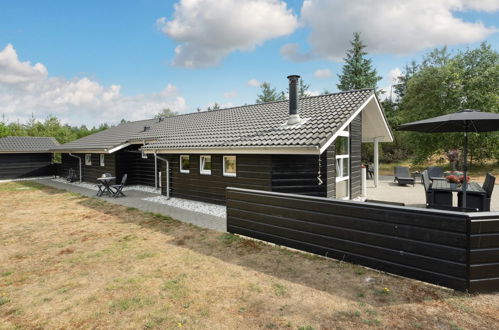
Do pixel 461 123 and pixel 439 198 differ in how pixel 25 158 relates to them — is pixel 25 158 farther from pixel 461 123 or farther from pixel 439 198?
pixel 461 123

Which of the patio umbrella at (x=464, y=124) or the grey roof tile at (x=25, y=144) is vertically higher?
the grey roof tile at (x=25, y=144)

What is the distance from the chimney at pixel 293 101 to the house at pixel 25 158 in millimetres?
21673

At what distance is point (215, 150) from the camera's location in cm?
954

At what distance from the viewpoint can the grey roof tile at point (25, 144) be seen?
21.2 m

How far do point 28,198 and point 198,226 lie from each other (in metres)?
10.6

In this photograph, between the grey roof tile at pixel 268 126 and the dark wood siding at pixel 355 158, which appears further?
the dark wood siding at pixel 355 158

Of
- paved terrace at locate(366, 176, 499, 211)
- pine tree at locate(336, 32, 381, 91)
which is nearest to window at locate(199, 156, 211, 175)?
paved terrace at locate(366, 176, 499, 211)

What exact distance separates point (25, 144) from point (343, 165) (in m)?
25.3

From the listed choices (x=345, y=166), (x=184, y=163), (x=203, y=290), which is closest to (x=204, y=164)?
(x=184, y=163)

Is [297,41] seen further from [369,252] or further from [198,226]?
[369,252]

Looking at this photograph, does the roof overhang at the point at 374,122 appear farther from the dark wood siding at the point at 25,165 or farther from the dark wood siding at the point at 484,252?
the dark wood siding at the point at 25,165

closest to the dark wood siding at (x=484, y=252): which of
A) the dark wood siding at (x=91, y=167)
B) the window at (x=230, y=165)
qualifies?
the window at (x=230, y=165)

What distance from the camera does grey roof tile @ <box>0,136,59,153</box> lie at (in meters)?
21.2

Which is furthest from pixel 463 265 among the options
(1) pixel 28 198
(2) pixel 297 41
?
(1) pixel 28 198
